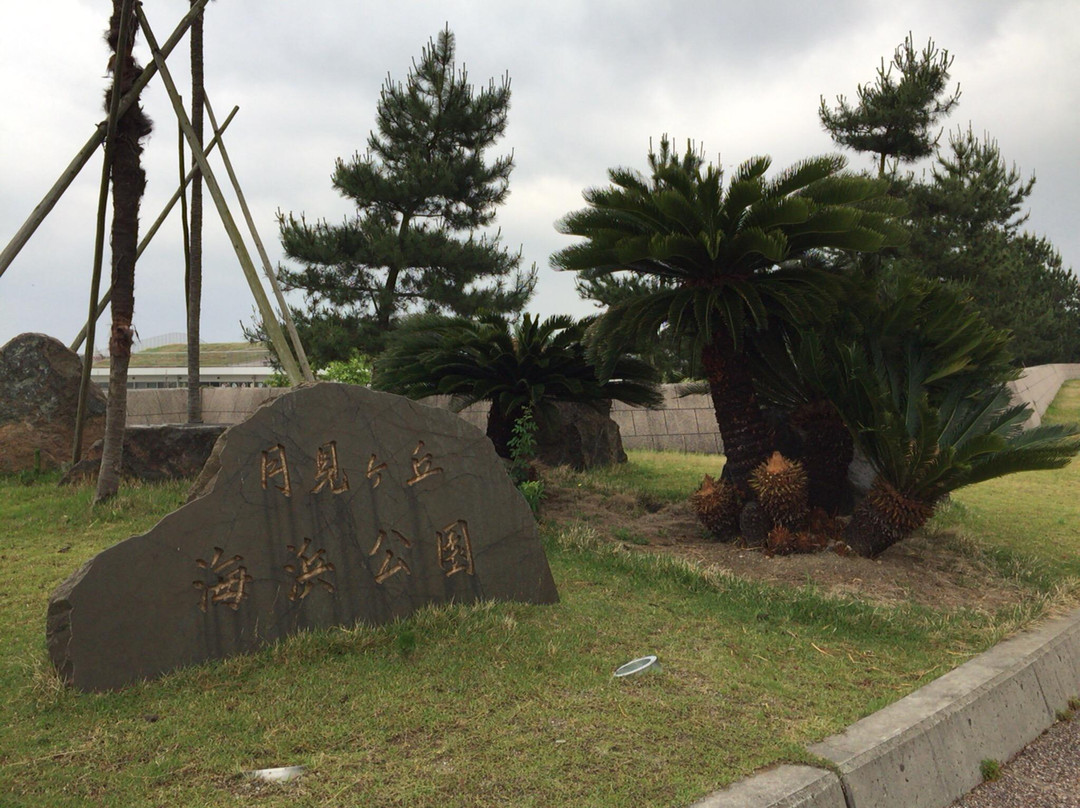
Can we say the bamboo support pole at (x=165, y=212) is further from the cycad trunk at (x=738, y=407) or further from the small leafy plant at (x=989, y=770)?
the small leafy plant at (x=989, y=770)

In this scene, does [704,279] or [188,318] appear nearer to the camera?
[704,279]

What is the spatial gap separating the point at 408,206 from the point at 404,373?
500 inches

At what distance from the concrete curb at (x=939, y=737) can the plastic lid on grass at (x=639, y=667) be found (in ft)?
3.21

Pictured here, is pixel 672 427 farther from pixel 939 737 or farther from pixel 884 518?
pixel 939 737

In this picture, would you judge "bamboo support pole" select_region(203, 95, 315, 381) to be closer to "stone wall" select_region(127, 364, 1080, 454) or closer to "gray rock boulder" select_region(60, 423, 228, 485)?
"gray rock boulder" select_region(60, 423, 228, 485)

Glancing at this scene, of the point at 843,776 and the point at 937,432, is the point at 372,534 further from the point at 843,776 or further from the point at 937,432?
the point at 937,432

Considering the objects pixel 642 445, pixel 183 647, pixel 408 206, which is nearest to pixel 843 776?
pixel 183 647

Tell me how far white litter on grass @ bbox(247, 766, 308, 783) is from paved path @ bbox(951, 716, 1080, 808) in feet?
8.94

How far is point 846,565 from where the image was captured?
6859 mm

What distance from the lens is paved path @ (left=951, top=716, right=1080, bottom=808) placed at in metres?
4.00

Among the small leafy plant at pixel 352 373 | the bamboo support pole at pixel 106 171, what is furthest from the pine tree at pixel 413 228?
the bamboo support pole at pixel 106 171

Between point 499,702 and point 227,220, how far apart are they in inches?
240

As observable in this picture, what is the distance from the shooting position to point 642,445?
1472 cm

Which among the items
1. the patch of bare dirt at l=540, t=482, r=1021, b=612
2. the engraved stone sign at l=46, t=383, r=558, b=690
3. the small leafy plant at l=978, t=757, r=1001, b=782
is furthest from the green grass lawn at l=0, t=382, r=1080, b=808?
the small leafy plant at l=978, t=757, r=1001, b=782
